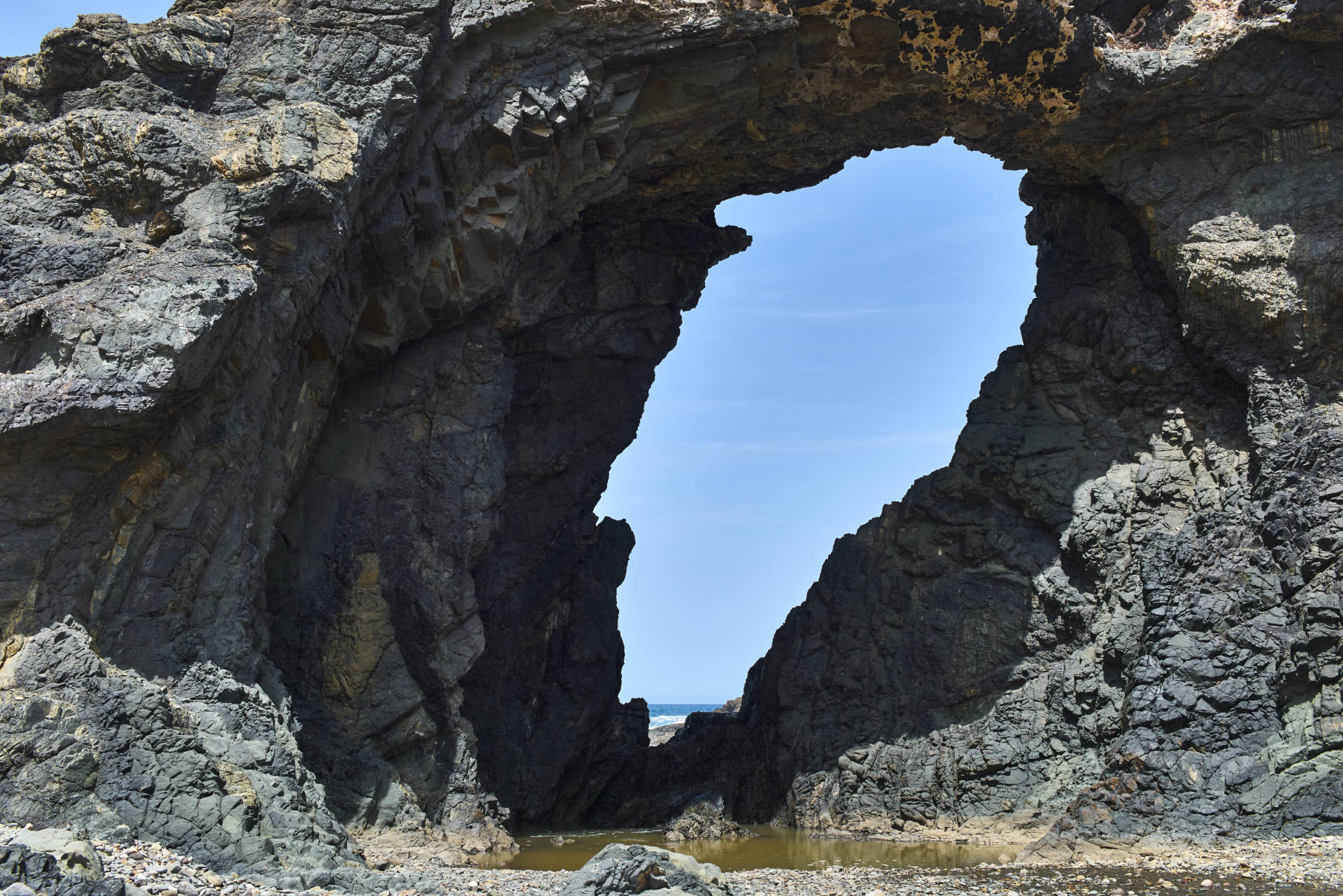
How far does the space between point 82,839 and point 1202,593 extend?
50.0 ft

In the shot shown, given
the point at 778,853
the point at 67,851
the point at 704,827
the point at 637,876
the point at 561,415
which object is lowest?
the point at 778,853


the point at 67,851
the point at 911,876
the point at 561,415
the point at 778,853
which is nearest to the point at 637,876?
the point at 911,876

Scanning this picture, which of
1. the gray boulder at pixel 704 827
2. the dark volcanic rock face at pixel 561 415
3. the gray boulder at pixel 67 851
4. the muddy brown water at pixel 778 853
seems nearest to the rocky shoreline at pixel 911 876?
the gray boulder at pixel 67 851

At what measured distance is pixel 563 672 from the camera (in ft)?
84.1

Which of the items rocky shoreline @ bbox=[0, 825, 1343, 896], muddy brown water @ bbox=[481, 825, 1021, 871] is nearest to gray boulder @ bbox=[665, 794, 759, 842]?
muddy brown water @ bbox=[481, 825, 1021, 871]

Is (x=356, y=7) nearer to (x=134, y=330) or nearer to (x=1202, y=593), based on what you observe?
(x=134, y=330)

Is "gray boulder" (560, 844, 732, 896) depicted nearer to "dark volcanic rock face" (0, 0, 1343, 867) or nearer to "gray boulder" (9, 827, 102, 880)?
"dark volcanic rock face" (0, 0, 1343, 867)

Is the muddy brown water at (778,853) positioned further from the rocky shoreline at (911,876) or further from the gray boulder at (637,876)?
the gray boulder at (637,876)

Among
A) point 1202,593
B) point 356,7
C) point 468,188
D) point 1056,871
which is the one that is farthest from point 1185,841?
point 356,7

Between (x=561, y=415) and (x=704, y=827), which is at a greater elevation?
(x=561, y=415)

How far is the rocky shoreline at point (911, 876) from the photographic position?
10461 millimetres

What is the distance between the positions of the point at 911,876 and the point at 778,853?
4218mm

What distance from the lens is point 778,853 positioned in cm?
1777

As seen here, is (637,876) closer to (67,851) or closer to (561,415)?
(67,851)
